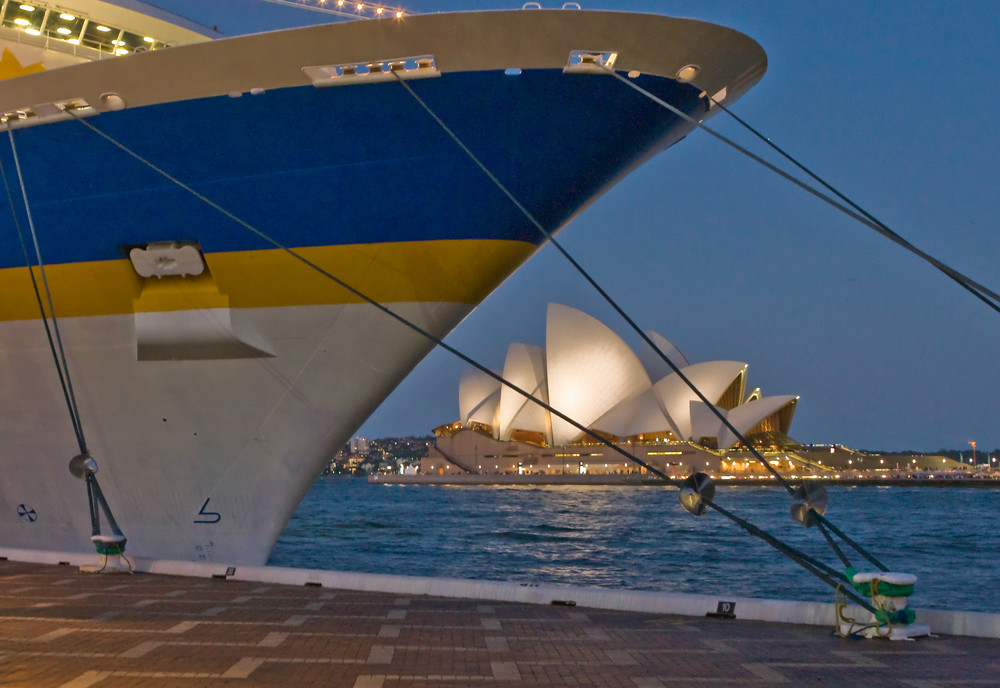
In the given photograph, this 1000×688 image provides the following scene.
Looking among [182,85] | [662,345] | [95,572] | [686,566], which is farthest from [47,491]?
[662,345]

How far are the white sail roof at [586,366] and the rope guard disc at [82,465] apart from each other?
4493 cm

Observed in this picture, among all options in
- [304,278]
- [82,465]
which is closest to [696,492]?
[304,278]

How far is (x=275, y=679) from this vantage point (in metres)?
5.18

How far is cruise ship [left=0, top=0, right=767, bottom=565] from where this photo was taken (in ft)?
27.6

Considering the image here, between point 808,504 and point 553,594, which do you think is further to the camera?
point 553,594

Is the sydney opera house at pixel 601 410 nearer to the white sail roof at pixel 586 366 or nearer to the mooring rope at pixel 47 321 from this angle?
the white sail roof at pixel 586 366

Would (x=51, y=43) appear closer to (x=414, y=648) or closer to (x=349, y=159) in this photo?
(x=349, y=159)

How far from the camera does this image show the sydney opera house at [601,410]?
55844 millimetres

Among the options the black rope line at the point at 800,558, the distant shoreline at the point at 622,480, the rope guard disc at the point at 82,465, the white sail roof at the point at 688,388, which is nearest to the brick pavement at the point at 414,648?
the black rope line at the point at 800,558

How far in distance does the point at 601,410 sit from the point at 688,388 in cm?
744

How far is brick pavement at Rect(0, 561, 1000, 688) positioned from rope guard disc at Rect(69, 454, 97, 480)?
3.80 ft

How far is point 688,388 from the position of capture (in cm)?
6353

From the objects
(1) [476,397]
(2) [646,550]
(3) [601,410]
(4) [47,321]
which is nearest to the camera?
(4) [47,321]

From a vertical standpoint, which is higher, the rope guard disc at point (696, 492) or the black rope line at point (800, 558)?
the rope guard disc at point (696, 492)
